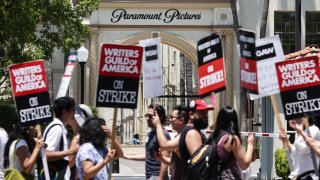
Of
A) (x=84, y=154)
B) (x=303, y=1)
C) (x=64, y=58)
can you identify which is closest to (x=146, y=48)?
(x=84, y=154)

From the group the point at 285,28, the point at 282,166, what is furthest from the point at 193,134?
the point at 285,28

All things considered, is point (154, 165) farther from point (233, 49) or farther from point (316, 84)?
point (233, 49)

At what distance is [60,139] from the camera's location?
11219 mm

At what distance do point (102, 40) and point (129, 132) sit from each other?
38.1ft

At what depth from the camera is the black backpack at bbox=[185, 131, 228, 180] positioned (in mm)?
9750

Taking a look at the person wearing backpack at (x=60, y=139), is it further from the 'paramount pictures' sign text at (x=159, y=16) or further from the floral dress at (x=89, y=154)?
the 'paramount pictures' sign text at (x=159, y=16)

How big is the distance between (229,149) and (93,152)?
145 centimetres

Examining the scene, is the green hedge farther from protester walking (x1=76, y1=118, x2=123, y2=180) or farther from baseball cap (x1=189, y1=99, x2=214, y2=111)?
protester walking (x1=76, y1=118, x2=123, y2=180)

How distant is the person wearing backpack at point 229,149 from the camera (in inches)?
378

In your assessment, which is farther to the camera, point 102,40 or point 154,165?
point 102,40

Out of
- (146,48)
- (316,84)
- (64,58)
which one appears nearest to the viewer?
(316,84)

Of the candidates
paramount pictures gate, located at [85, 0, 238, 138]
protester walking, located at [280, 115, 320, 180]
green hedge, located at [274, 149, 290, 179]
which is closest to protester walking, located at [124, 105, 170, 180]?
protester walking, located at [280, 115, 320, 180]

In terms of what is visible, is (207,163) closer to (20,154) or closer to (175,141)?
(175,141)

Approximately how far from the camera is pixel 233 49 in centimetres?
4056
